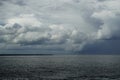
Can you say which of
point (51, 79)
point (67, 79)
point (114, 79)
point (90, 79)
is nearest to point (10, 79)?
point (51, 79)

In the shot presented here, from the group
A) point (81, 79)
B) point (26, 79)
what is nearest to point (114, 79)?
point (81, 79)

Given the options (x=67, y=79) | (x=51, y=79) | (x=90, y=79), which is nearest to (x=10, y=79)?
(x=51, y=79)

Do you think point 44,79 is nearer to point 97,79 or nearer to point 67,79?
point 67,79

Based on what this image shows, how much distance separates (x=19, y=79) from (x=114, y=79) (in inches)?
1243

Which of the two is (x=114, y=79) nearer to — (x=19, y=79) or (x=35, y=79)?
(x=35, y=79)

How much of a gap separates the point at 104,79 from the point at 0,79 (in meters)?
34.6

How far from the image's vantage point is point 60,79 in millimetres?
86188

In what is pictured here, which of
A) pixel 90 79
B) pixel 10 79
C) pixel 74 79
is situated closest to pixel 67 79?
pixel 74 79

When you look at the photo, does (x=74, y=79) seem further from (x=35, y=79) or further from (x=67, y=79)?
(x=35, y=79)

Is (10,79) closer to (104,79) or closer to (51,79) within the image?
(51,79)

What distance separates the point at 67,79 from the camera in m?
85.3

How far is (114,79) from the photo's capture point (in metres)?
83.9

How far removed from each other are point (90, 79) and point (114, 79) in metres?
7.72

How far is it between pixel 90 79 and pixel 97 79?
7.47ft
